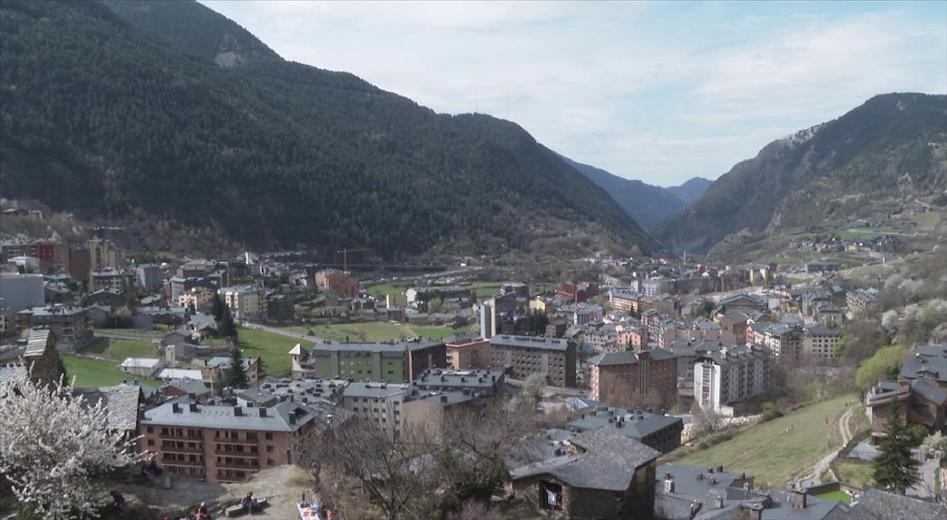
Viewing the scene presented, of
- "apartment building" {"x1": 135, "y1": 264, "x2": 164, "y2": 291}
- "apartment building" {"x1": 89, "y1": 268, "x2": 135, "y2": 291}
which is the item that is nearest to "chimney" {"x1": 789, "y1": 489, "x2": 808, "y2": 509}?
"apartment building" {"x1": 89, "y1": 268, "x2": 135, "y2": 291}

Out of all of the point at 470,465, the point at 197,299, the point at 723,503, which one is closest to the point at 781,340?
the point at 723,503

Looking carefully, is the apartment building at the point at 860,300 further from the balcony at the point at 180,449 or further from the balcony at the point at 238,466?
the balcony at the point at 180,449

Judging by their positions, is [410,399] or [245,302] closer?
[410,399]

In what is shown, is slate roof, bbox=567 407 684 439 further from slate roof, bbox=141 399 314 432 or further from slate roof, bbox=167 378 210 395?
slate roof, bbox=167 378 210 395

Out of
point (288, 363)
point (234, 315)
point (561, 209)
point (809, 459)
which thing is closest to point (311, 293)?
point (234, 315)

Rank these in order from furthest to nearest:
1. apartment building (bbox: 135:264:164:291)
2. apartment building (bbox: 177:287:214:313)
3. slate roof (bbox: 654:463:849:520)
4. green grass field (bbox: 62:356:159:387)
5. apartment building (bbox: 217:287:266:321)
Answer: apartment building (bbox: 135:264:164:291), apartment building (bbox: 217:287:266:321), apartment building (bbox: 177:287:214:313), green grass field (bbox: 62:356:159:387), slate roof (bbox: 654:463:849:520)

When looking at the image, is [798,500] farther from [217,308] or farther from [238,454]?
[217,308]

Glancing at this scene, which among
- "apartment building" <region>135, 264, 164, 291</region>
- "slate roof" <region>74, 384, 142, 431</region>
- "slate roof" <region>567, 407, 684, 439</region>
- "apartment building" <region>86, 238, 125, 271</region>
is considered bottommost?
"slate roof" <region>567, 407, 684, 439</region>
